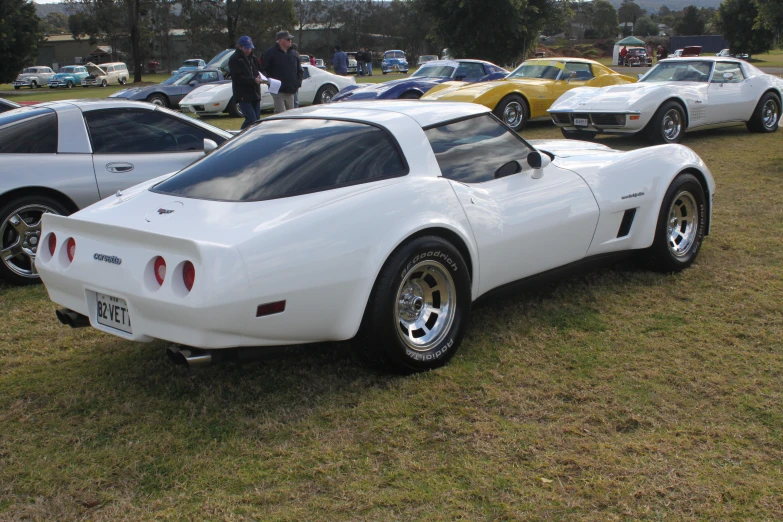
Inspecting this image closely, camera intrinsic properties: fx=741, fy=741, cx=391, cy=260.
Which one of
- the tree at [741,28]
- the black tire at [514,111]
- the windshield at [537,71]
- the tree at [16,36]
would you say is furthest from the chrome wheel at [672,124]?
the tree at [741,28]

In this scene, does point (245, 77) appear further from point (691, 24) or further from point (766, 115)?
point (691, 24)

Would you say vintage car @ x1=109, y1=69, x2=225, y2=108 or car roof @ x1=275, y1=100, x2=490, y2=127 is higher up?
car roof @ x1=275, y1=100, x2=490, y2=127

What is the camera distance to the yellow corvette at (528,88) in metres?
12.5

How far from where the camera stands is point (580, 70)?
13789mm

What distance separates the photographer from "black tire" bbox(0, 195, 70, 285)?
527 cm

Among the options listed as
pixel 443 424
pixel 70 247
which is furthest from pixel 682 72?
pixel 70 247

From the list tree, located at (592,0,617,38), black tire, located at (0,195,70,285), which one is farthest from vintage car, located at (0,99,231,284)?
tree, located at (592,0,617,38)

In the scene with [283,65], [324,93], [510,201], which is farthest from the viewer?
[324,93]

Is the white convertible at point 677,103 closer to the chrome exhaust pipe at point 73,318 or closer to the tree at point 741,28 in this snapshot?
the chrome exhaust pipe at point 73,318

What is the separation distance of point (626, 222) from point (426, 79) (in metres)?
10.9

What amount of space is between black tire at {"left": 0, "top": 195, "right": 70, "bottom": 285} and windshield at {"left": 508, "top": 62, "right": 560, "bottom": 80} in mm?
10195

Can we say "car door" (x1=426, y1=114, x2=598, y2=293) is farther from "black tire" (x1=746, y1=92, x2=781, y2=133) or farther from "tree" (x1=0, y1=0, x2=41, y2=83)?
"tree" (x1=0, y1=0, x2=41, y2=83)

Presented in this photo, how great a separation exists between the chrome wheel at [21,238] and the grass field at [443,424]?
2.27ft

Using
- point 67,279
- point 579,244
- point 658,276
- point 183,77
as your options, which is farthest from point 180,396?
point 183,77
